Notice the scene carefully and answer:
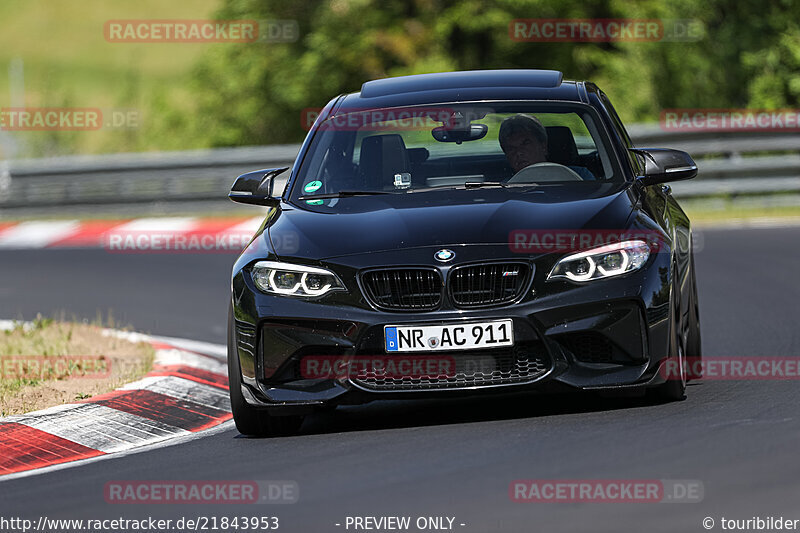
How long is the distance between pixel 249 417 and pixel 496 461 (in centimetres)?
158

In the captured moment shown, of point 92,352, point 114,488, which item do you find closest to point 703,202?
point 92,352

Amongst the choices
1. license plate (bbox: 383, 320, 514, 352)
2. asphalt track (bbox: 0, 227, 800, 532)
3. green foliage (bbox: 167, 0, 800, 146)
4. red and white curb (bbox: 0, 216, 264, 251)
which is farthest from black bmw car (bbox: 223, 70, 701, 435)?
green foliage (bbox: 167, 0, 800, 146)

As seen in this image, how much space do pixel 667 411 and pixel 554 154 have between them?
5.45 ft

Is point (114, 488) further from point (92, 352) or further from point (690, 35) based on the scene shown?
point (690, 35)

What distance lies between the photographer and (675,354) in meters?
6.96

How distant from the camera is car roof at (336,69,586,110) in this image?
27.1ft

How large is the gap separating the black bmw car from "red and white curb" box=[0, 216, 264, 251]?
11.6 metres

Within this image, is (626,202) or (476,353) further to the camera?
(626,202)

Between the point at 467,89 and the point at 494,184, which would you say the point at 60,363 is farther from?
the point at 494,184

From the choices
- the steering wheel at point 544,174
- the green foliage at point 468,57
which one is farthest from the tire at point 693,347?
the green foliage at point 468,57

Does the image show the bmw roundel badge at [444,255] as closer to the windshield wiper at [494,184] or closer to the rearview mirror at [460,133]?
the windshield wiper at [494,184]

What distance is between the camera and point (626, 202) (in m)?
Answer: 7.21

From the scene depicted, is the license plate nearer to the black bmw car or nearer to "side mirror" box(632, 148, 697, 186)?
the black bmw car

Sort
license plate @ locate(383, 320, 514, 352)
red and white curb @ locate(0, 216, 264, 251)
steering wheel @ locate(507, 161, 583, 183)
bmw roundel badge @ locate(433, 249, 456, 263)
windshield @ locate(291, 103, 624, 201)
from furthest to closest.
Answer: red and white curb @ locate(0, 216, 264, 251) < windshield @ locate(291, 103, 624, 201) < steering wheel @ locate(507, 161, 583, 183) < bmw roundel badge @ locate(433, 249, 456, 263) < license plate @ locate(383, 320, 514, 352)
